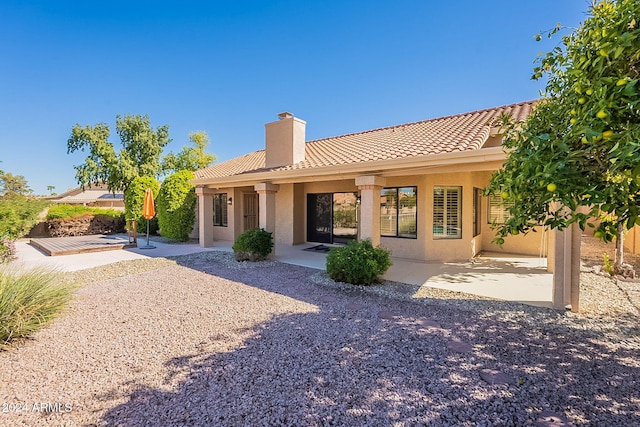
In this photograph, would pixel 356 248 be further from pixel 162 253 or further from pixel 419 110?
pixel 419 110

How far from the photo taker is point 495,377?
3.42m

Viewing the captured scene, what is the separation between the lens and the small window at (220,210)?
1582 centimetres

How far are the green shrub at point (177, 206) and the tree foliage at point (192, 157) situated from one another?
18262mm

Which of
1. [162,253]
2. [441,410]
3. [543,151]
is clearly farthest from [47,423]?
[162,253]

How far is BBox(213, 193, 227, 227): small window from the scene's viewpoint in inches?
623

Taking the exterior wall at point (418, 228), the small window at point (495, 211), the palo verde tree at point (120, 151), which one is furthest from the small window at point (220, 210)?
the palo verde tree at point (120, 151)

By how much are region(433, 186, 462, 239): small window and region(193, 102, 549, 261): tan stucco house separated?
Answer: 0.04 meters

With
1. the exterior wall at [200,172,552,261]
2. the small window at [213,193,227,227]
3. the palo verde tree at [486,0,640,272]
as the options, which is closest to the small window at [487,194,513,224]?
the exterior wall at [200,172,552,261]

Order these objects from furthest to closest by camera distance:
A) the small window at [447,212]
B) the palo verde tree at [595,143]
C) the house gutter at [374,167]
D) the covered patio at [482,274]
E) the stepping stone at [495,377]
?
the small window at [447,212], the covered patio at [482,274], the house gutter at [374,167], the stepping stone at [495,377], the palo verde tree at [595,143]

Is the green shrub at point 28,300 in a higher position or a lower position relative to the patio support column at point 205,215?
lower

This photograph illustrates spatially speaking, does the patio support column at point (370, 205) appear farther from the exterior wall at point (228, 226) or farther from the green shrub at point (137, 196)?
the green shrub at point (137, 196)

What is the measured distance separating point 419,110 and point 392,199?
6686 mm

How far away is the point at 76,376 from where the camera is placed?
11.4 feet

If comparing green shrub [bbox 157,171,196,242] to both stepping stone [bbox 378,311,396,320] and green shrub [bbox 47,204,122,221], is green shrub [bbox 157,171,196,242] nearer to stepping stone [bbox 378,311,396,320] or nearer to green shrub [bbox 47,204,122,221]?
green shrub [bbox 47,204,122,221]
